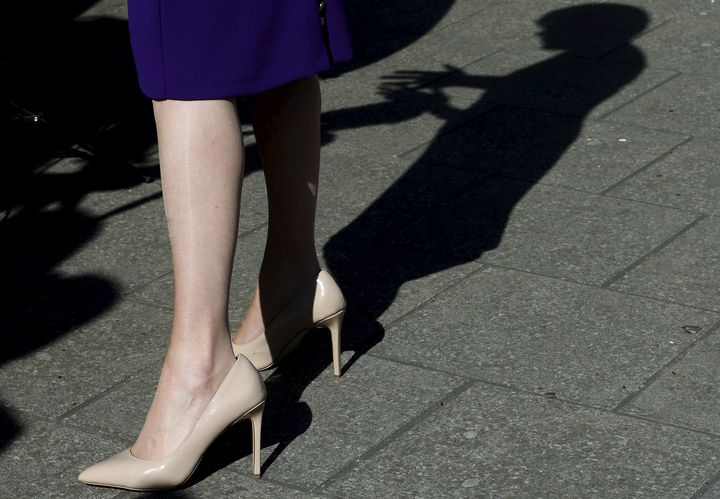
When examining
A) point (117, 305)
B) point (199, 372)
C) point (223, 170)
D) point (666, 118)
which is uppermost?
point (223, 170)

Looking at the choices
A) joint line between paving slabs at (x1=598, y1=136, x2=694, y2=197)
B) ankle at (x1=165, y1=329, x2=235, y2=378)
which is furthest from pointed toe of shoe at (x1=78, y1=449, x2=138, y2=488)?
joint line between paving slabs at (x1=598, y1=136, x2=694, y2=197)

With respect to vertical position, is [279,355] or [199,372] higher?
[199,372]

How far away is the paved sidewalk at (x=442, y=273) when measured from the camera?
10.2ft

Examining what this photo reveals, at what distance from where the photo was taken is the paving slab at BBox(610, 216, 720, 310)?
386cm

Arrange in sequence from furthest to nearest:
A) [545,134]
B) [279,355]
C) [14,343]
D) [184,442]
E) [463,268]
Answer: [545,134], [463,268], [14,343], [279,355], [184,442]

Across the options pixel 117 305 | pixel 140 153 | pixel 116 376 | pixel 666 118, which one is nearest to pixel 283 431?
pixel 116 376

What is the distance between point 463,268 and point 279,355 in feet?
2.71

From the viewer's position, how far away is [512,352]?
356 centimetres

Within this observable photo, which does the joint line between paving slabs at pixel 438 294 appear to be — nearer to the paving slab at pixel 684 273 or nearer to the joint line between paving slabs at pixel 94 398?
the paving slab at pixel 684 273

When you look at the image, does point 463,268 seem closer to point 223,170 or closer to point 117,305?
point 117,305

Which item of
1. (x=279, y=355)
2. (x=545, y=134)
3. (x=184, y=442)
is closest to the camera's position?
(x=184, y=442)

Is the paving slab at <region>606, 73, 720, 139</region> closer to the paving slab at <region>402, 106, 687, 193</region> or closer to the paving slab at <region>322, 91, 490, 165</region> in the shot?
the paving slab at <region>402, 106, 687, 193</region>

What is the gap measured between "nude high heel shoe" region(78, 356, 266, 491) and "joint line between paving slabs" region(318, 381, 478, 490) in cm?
19

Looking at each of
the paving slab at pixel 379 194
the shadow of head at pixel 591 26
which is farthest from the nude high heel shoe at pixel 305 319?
the shadow of head at pixel 591 26
